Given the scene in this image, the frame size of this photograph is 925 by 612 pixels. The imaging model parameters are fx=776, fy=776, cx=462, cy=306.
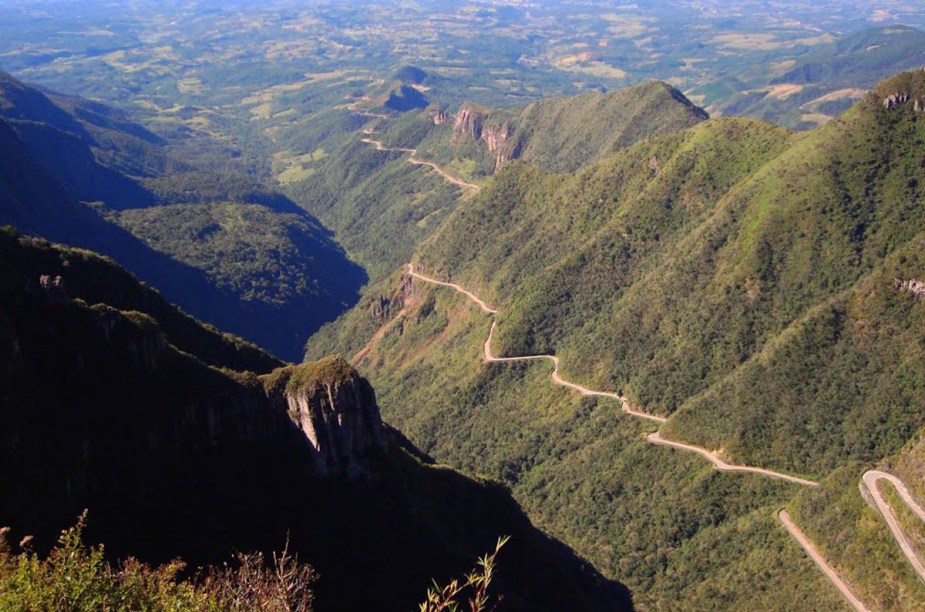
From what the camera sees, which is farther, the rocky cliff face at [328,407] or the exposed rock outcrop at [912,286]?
the exposed rock outcrop at [912,286]

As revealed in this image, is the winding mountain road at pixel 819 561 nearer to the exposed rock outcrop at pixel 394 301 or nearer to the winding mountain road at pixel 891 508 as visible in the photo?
the winding mountain road at pixel 891 508

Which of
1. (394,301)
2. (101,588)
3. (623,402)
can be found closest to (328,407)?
(101,588)

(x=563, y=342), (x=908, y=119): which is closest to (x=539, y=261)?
(x=563, y=342)

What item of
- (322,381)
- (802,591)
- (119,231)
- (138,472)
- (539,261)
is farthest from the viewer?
(119,231)

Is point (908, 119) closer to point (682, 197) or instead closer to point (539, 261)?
point (682, 197)

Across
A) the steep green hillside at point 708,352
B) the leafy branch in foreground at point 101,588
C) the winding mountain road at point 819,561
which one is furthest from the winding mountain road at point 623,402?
the leafy branch in foreground at point 101,588

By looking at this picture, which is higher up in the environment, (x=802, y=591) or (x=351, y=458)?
(x=351, y=458)
